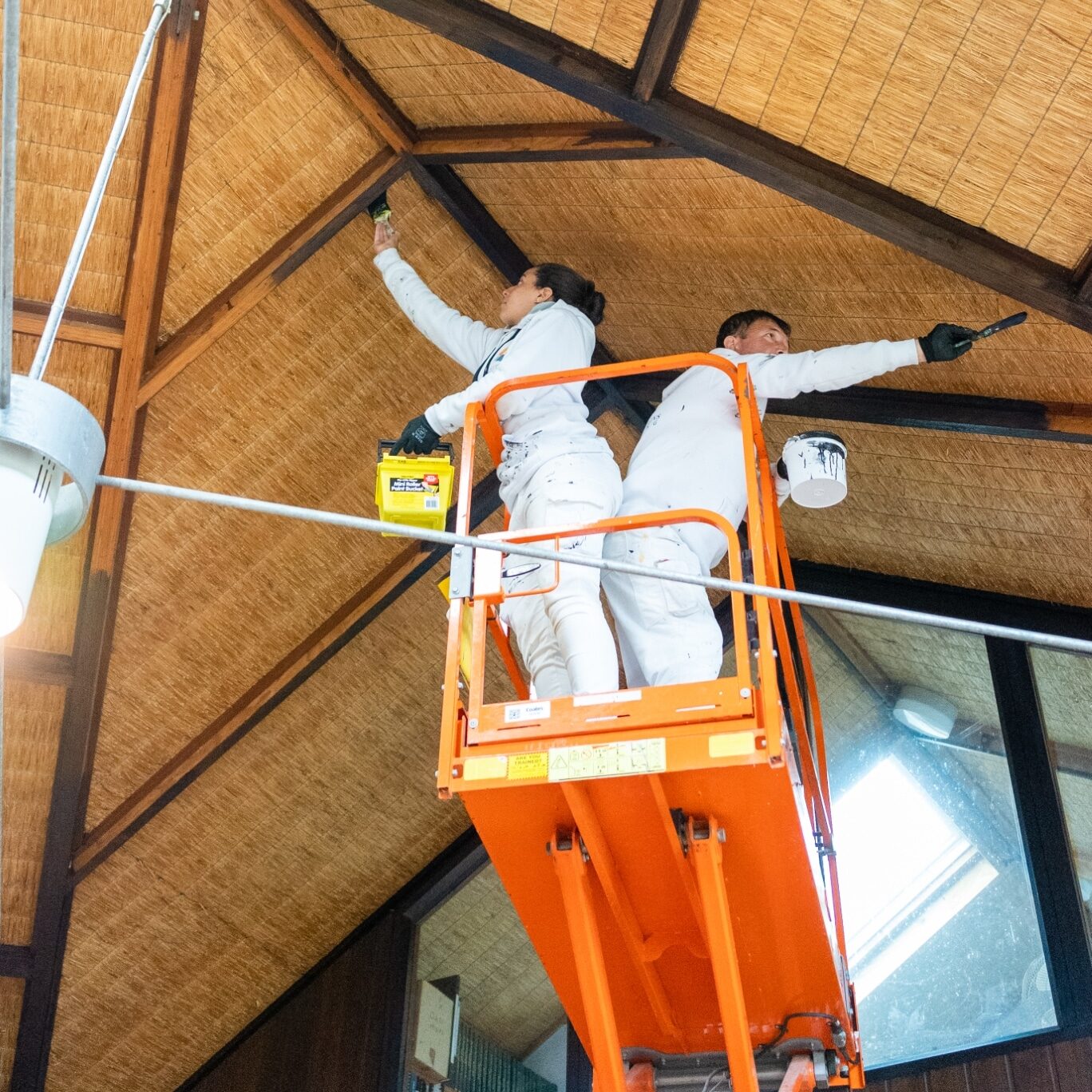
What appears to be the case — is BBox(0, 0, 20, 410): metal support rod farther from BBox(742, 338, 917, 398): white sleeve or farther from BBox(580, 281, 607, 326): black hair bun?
BBox(580, 281, 607, 326): black hair bun

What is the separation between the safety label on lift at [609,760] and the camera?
9.88ft

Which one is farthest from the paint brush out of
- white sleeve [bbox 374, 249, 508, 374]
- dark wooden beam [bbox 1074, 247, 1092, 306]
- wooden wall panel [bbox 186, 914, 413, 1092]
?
wooden wall panel [bbox 186, 914, 413, 1092]

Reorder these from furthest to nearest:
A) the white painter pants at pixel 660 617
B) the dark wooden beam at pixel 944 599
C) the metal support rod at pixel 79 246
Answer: the dark wooden beam at pixel 944 599 < the white painter pants at pixel 660 617 < the metal support rod at pixel 79 246

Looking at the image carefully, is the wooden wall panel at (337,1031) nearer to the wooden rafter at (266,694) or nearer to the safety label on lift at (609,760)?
the wooden rafter at (266,694)

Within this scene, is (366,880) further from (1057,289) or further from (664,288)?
(1057,289)

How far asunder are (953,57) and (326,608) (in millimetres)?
3355

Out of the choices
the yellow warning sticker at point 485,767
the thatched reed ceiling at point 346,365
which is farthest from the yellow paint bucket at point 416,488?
the thatched reed ceiling at point 346,365

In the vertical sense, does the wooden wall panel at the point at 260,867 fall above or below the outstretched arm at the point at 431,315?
below

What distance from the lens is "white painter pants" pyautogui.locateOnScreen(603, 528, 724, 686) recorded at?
11.2ft

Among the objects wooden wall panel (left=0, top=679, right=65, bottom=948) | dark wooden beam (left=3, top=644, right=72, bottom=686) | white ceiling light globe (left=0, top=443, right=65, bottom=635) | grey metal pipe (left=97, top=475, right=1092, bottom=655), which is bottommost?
white ceiling light globe (left=0, top=443, right=65, bottom=635)

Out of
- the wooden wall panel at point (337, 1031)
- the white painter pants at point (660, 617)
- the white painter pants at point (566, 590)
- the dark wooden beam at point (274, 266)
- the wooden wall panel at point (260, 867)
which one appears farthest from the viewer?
the wooden wall panel at point (337, 1031)

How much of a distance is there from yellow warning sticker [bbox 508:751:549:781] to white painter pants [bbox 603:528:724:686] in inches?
17.8

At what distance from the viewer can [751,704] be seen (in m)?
3.02

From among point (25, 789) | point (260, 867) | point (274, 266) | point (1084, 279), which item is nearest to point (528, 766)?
point (1084, 279)
